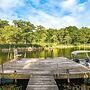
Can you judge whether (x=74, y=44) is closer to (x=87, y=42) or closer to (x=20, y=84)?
(x=87, y=42)

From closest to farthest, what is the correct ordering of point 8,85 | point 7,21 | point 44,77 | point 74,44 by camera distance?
point 44,77 < point 8,85 < point 7,21 < point 74,44

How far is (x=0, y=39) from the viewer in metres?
95.1

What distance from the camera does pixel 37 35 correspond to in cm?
10725

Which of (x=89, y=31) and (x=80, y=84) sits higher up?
(x=89, y=31)

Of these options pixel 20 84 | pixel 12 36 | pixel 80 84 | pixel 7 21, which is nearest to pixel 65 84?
pixel 80 84

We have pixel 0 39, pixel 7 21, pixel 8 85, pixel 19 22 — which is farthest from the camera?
pixel 7 21

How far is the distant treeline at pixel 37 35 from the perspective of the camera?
96.2m

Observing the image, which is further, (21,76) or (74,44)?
(74,44)

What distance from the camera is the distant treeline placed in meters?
96.2

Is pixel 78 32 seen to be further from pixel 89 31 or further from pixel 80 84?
pixel 80 84

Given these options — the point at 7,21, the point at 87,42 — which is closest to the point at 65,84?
the point at 7,21

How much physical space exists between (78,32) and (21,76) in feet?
399

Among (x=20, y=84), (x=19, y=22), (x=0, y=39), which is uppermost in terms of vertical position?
(x=19, y=22)

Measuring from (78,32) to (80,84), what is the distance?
118973 millimetres
